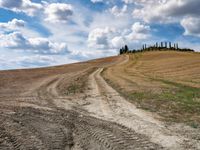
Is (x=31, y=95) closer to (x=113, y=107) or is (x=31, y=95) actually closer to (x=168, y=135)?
(x=113, y=107)

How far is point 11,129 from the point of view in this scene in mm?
11000

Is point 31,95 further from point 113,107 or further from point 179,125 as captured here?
point 179,125

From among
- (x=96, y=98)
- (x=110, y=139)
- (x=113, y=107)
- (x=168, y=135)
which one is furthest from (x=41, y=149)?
(x=96, y=98)

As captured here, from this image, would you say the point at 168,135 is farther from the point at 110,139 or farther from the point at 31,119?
the point at 31,119

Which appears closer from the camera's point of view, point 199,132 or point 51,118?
point 199,132

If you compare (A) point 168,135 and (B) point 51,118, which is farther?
(B) point 51,118

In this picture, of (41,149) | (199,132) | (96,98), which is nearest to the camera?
(41,149)

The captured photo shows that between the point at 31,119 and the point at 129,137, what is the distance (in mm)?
3775

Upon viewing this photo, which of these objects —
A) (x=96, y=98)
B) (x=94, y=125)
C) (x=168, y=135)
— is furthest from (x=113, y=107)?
(x=168, y=135)

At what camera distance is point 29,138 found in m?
9.96

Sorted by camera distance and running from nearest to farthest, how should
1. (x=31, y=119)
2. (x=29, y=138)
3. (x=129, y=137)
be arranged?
(x=29, y=138) < (x=129, y=137) < (x=31, y=119)

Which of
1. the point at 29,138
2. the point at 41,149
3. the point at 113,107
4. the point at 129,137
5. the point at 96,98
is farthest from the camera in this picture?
the point at 96,98

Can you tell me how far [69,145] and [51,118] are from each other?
153 inches

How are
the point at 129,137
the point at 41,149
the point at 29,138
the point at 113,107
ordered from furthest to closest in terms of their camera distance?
the point at 113,107, the point at 129,137, the point at 29,138, the point at 41,149
